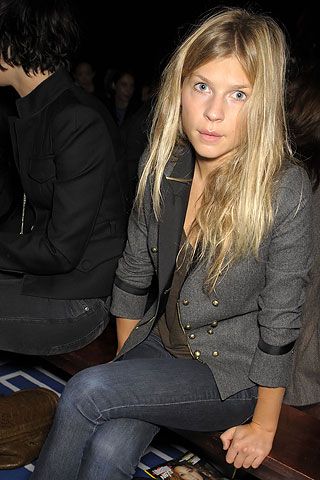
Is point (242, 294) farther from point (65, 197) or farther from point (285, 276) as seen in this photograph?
point (65, 197)

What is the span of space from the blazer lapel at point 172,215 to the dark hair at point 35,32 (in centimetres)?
66

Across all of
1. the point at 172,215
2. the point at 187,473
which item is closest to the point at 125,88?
the point at 187,473

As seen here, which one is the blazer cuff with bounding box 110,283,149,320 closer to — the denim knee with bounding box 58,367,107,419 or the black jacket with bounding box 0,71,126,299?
the black jacket with bounding box 0,71,126,299

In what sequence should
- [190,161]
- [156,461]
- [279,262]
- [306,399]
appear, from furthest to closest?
[156,461]
[306,399]
[190,161]
[279,262]

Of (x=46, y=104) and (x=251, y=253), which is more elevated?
(x=46, y=104)

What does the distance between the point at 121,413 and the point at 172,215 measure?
0.58 metres

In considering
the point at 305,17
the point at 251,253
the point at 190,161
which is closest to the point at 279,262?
the point at 251,253

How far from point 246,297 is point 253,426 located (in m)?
0.35

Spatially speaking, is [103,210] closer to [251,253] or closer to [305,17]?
[251,253]

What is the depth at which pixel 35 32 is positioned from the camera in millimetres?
2377

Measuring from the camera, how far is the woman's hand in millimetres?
1877

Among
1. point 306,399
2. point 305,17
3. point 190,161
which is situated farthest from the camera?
point 305,17

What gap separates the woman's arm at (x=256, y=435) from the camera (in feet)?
6.16

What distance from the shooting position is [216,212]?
1.94 meters
